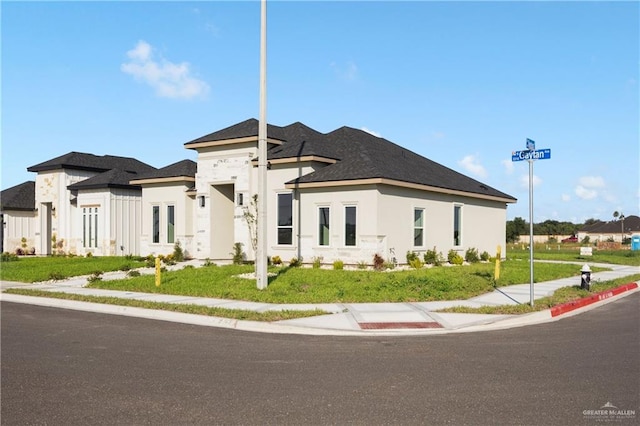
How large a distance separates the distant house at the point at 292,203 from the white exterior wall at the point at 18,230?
182 inches

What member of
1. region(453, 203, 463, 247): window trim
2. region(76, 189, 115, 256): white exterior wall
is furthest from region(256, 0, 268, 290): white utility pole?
region(76, 189, 115, 256): white exterior wall

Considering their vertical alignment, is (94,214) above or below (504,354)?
above

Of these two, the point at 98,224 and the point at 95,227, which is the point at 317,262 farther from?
the point at 95,227

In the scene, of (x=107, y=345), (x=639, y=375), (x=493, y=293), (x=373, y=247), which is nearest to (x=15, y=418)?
(x=107, y=345)

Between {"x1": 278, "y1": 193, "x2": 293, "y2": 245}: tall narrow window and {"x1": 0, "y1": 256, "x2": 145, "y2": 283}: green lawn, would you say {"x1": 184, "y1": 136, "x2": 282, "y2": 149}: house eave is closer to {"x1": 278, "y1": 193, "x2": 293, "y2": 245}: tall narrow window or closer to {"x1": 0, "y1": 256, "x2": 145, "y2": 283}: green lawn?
{"x1": 278, "y1": 193, "x2": 293, "y2": 245}: tall narrow window

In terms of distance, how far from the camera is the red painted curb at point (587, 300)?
43.8 ft

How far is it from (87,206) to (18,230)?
8.33m

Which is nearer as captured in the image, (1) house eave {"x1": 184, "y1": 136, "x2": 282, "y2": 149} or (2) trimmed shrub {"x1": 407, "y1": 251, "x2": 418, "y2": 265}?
(2) trimmed shrub {"x1": 407, "y1": 251, "x2": 418, "y2": 265}

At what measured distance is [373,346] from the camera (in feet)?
31.6

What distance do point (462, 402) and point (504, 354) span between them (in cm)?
286

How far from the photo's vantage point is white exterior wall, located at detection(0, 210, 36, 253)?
37562mm

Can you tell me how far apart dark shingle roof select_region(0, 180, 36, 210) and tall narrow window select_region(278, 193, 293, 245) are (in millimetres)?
22351

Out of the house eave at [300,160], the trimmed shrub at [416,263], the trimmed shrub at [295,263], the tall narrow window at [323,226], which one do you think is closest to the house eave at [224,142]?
the house eave at [300,160]

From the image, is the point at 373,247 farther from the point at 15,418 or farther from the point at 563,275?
the point at 15,418
